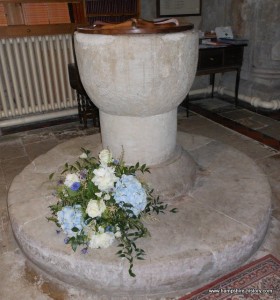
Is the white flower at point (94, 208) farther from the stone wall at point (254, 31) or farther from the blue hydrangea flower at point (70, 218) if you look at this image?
the stone wall at point (254, 31)

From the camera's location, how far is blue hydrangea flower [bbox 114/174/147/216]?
1529mm

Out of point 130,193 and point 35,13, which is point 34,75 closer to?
point 35,13

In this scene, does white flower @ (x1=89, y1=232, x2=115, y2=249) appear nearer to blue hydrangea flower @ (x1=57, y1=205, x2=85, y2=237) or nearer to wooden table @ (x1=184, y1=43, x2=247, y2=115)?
blue hydrangea flower @ (x1=57, y1=205, x2=85, y2=237)

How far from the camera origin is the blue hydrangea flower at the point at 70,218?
4.99 feet

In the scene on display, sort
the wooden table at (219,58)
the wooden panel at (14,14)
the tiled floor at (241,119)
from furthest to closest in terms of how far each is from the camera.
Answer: the wooden table at (219,58) < the wooden panel at (14,14) < the tiled floor at (241,119)

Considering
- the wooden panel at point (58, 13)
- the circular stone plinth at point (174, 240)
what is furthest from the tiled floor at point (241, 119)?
the wooden panel at point (58, 13)

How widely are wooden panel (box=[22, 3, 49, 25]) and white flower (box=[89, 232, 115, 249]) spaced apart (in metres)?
2.88

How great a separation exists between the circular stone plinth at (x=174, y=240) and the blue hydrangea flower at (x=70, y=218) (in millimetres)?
147

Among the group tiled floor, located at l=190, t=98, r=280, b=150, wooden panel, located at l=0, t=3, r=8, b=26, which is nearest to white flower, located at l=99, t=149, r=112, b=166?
tiled floor, located at l=190, t=98, r=280, b=150

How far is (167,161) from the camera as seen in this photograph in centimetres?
207

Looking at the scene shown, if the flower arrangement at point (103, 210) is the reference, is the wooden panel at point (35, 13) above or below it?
above

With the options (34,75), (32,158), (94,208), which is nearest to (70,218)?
(94,208)

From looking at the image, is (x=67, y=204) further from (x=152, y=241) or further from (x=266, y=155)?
(x=266, y=155)

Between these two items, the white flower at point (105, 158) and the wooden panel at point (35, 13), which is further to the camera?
the wooden panel at point (35, 13)
